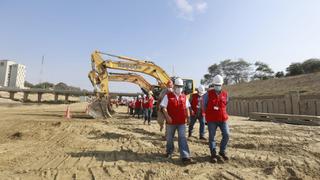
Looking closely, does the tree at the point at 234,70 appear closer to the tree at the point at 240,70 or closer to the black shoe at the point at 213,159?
the tree at the point at 240,70

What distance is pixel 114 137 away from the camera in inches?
436

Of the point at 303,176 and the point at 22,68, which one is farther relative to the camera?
the point at 22,68

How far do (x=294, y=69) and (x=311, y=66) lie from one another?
282 cm

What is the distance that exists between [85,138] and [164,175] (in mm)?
5612

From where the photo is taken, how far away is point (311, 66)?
2217 inches

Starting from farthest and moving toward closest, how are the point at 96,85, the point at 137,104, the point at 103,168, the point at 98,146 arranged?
the point at 137,104, the point at 96,85, the point at 98,146, the point at 103,168

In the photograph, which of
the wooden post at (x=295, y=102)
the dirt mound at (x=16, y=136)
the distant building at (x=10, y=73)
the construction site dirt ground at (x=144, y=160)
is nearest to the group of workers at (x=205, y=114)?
the construction site dirt ground at (x=144, y=160)

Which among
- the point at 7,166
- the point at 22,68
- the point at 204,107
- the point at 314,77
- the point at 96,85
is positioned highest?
the point at 22,68

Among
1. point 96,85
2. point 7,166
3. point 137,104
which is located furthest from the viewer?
point 137,104

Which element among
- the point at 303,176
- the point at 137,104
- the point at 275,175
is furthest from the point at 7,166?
the point at 137,104

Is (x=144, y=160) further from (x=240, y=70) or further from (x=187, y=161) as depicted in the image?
(x=240, y=70)

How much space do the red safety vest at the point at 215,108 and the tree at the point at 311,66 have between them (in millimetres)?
53667

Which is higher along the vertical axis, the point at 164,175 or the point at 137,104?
the point at 137,104

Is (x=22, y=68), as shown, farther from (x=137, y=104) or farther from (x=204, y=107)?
(x=204, y=107)
